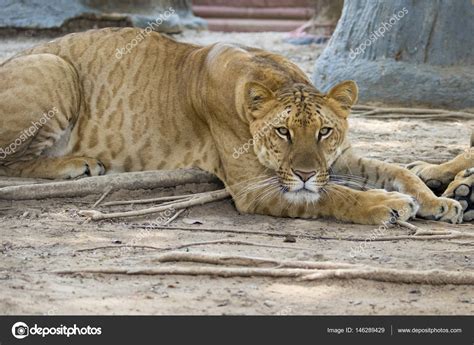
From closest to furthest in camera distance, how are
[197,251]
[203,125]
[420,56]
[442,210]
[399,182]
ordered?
[197,251]
[442,210]
[399,182]
[203,125]
[420,56]

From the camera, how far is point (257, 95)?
6434 mm

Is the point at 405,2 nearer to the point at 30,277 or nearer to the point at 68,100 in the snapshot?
the point at 68,100

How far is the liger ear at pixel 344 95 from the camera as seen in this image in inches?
254

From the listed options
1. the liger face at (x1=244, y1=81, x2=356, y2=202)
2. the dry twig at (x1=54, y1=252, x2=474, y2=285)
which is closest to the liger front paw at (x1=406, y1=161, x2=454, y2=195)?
the liger face at (x1=244, y1=81, x2=356, y2=202)

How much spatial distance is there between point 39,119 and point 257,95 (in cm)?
171

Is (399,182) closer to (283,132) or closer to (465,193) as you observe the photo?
(465,193)

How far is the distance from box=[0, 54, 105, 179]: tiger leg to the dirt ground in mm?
675

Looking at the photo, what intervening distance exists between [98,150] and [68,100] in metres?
0.39

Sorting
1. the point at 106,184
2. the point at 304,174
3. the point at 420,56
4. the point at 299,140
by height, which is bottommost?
the point at 106,184

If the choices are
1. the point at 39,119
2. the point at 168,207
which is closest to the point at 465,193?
the point at 168,207

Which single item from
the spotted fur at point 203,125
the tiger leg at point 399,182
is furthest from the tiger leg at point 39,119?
the tiger leg at point 399,182

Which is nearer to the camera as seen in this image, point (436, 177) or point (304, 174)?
point (304, 174)

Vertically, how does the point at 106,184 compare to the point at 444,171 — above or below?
below

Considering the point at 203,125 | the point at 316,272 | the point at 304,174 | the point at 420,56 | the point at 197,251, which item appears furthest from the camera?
the point at 420,56
